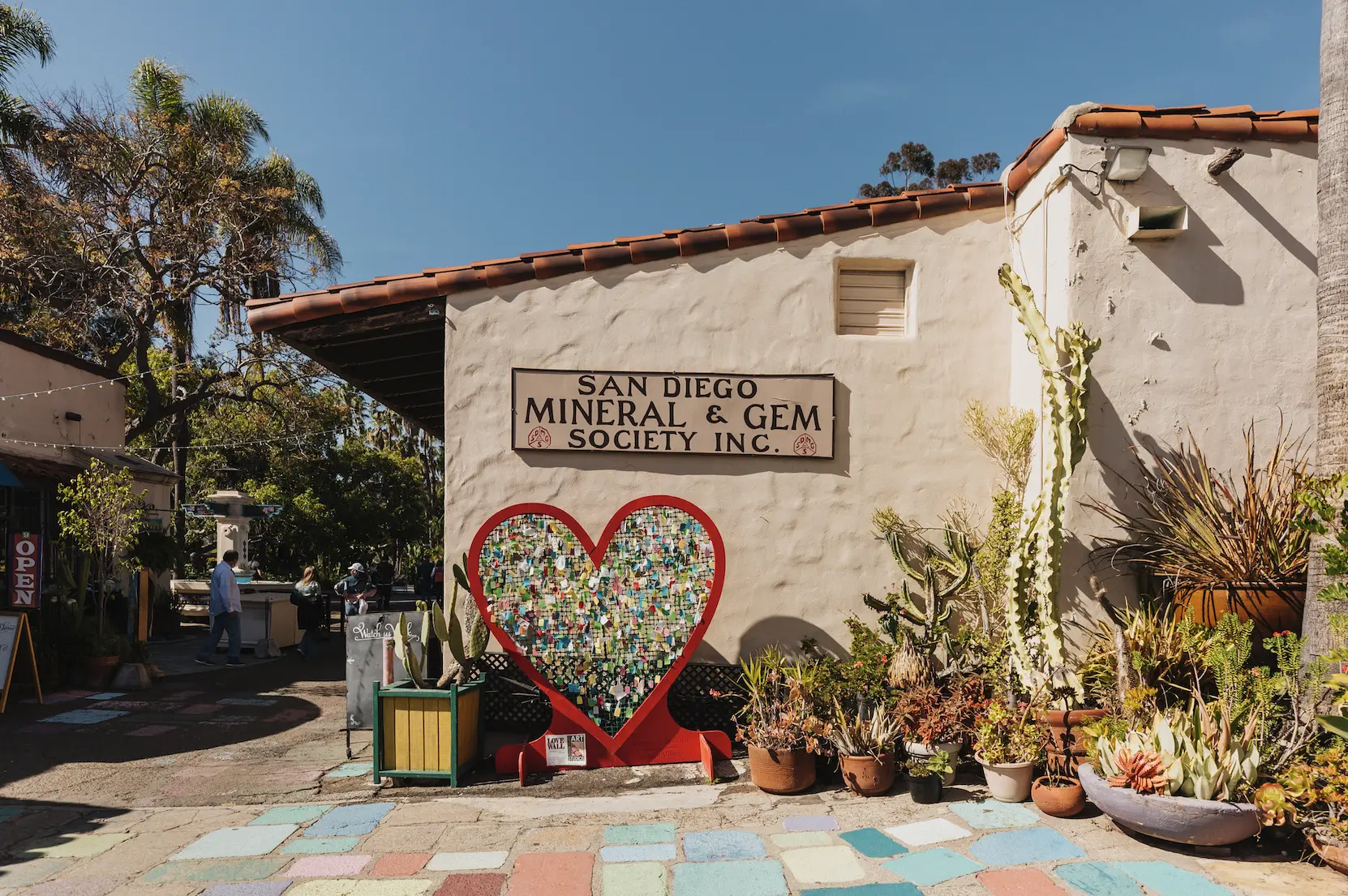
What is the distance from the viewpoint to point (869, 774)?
16.7 ft

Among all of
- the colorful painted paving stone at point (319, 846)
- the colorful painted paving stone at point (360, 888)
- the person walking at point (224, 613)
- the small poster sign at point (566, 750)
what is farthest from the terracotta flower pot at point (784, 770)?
the person walking at point (224, 613)

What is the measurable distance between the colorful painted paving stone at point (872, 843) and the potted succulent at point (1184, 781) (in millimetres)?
1090

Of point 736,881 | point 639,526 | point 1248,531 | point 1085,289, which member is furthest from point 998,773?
point 1085,289

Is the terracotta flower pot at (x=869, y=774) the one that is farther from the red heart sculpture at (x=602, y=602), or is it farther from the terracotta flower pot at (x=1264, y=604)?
the terracotta flower pot at (x=1264, y=604)

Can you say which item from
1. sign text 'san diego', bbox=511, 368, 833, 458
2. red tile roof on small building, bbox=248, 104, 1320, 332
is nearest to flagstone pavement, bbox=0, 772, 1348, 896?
sign text 'san diego', bbox=511, 368, 833, 458

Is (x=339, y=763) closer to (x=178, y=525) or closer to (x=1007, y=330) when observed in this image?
(x=1007, y=330)

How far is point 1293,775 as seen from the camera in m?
4.02

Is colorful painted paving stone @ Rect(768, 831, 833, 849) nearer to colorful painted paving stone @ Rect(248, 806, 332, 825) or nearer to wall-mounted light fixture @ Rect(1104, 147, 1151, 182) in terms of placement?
colorful painted paving stone @ Rect(248, 806, 332, 825)

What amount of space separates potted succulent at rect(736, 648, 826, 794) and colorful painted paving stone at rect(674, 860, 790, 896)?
0.97 metres

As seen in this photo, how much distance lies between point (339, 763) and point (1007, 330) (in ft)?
19.9

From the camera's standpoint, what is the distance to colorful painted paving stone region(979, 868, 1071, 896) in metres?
3.79

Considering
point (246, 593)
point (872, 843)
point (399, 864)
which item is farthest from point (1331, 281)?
point (246, 593)

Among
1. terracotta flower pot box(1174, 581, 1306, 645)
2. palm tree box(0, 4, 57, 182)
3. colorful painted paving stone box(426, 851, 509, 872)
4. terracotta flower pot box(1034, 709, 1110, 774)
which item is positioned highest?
palm tree box(0, 4, 57, 182)

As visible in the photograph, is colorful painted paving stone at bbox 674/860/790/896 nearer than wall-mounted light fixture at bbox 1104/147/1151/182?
Yes
